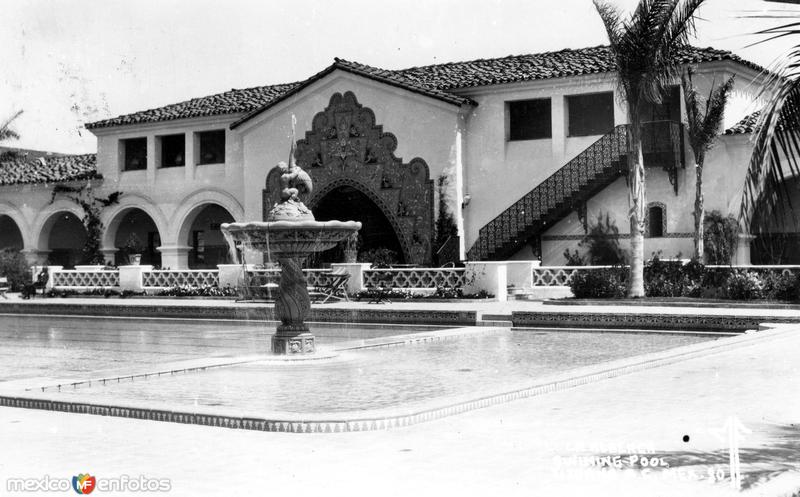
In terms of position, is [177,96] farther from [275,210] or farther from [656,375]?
[656,375]

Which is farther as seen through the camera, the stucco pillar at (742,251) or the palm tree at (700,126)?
the stucco pillar at (742,251)

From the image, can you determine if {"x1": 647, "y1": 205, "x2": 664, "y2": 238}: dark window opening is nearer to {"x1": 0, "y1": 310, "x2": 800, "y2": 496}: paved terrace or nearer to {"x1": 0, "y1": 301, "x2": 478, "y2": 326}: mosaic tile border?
{"x1": 0, "y1": 301, "x2": 478, "y2": 326}: mosaic tile border

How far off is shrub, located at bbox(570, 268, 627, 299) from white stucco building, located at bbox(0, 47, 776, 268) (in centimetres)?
426

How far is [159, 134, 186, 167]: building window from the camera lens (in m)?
37.6

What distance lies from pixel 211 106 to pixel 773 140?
31.8 m

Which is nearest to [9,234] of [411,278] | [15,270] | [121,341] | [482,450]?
[15,270]

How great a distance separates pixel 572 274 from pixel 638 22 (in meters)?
6.62

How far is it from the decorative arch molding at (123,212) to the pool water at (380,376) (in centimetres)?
2324

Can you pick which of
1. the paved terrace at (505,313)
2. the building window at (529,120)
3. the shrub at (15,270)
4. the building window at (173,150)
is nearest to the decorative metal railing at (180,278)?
the paved terrace at (505,313)

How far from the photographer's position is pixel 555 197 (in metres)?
28.7

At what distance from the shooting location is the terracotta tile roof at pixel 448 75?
29.2m

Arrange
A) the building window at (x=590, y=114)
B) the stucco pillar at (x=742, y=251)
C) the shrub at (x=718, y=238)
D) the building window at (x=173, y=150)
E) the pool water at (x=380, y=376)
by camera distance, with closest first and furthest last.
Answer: the pool water at (x=380, y=376)
the shrub at (x=718, y=238)
the stucco pillar at (x=742, y=251)
the building window at (x=590, y=114)
the building window at (x=173, y=150)

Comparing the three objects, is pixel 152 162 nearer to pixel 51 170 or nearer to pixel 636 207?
pixel 51 170

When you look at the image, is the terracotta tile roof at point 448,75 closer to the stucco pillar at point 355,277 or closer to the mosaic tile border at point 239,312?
the stucco pillar at point 355,277
